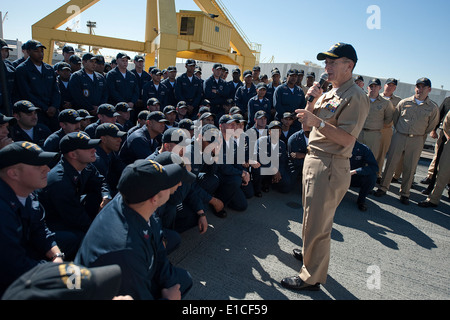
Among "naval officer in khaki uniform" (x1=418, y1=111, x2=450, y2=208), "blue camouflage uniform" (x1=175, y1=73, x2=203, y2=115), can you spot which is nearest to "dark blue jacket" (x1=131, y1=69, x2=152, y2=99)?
"blue camouflage uniform" (x1=175, y1=73, x2=203, y2=115)

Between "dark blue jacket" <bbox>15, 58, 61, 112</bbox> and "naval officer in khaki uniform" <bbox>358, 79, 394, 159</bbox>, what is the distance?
238 inches

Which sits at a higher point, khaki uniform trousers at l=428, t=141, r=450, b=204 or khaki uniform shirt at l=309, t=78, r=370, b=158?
khaki uniform shirt at l=309, t=78, r=370, b=158

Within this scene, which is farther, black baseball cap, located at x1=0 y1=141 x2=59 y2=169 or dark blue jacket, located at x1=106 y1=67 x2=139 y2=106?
dark blue jacket, located at x1=106 y1=67 x2=139 y2=106

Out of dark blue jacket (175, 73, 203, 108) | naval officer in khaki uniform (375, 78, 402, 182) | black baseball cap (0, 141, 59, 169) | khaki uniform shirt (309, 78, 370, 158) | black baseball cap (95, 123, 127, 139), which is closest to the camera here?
black baseball cap (0, 141, 59, 169)

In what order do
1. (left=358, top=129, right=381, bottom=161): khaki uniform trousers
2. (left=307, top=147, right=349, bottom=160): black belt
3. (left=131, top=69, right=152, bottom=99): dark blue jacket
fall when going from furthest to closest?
(left=131, top=69, right=152, bottom=99): dark blue jacket < (left=358, top=129, right=381, bottom=161): khaki uniform trousers < (left=307, top=147, right=349, bottom=160): black belt

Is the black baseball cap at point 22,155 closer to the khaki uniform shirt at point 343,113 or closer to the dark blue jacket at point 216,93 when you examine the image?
the khaki uniform shirt at point 343,113

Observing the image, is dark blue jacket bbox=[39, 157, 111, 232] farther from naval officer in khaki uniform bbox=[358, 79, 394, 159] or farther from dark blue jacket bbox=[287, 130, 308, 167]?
naval officer in khaki uniform bbox=[358, 79, 394, 159]

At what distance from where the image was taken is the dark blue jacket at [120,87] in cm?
605

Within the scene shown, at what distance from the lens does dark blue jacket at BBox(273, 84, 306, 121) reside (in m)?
6.27

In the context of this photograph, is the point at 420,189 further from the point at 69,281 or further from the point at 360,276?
the point at 69,281

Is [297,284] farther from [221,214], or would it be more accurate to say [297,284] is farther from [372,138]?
[372,138]

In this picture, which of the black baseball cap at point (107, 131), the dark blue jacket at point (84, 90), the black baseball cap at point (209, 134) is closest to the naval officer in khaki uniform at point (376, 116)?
the black baseball cap at point (209, 134)

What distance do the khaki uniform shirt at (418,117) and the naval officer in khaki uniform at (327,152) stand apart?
3.48 metres

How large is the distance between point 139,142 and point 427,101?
16.5 ft
